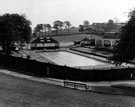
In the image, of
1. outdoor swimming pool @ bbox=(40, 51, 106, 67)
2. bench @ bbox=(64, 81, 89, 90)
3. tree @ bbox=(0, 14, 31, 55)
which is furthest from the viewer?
tree @ bbox=(0, 14, 31, 55)

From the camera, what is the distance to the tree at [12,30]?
54469 millimetres

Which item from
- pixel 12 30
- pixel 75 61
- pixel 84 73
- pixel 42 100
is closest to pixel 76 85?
pixel 84 73

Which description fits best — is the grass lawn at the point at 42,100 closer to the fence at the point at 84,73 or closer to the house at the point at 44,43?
→ the fence at the point at 84,73

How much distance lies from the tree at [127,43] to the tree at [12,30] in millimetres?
30123

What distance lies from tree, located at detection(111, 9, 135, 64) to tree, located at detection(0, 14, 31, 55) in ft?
98.8

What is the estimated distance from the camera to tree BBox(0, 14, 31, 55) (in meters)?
54.5

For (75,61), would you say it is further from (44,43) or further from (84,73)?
(44,43)

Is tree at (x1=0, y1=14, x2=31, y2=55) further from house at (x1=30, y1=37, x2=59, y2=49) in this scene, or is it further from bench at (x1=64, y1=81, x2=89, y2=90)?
house at (x1=30, y1=37, x2=59, y2=49)

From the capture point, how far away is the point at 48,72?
32.5 m

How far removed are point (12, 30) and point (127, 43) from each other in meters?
32.1

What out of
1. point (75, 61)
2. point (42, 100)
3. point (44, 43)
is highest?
point (42, 100)

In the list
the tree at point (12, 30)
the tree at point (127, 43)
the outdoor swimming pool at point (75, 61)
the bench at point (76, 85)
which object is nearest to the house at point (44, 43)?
the outdoor swimming pool at point (75, 61)

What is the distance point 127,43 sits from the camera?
2812 cm

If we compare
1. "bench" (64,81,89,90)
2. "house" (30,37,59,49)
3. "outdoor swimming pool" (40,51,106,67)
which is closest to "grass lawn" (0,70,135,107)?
"bench" (64,81,89,90)
